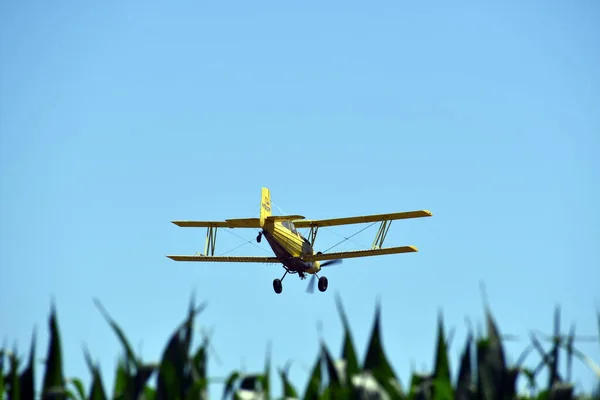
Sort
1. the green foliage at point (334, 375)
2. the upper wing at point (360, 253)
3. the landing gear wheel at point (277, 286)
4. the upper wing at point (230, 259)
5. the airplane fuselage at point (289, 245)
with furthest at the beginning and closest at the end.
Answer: the landing gear wheel at point (277, 286) < the upper wing at point (230, 259) < the airplane fuselage at point (289, 245) < the upper wing at point (360, 253) < the green foliage at point (334, 375)

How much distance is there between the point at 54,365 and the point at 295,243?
78.7ft

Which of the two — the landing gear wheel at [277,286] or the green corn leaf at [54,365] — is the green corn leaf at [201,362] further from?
the landing gear wheel at [277,286]

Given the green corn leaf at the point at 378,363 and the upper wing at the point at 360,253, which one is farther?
the upper wing at the point at 360,253

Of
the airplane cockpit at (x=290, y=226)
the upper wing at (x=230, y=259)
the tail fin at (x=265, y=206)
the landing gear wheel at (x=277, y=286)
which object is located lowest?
the landing gear wheel at (x=277, y=286)

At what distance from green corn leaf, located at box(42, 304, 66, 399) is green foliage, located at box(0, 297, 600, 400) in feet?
0.03

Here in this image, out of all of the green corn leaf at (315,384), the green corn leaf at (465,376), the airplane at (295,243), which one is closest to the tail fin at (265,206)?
the airplane at (295,243)

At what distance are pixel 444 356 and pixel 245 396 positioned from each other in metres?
2.14

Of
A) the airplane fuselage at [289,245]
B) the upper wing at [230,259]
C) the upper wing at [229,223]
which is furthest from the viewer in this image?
the upper wing at [230,259]

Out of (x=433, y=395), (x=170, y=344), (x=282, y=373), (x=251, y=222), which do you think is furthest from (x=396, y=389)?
(x=251, y=222)

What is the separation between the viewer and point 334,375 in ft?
30.8

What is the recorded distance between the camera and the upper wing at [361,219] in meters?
32.4

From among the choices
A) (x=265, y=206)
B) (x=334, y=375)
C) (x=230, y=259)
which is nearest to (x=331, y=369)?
(x=334, y=375)

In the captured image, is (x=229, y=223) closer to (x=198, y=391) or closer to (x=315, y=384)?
(x=315, y=384)

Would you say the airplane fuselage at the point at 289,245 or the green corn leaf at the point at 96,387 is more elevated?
the airplane fuselage at the point at 289,245
